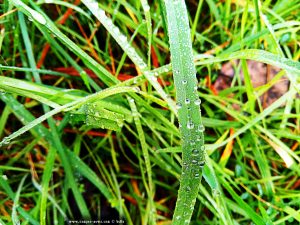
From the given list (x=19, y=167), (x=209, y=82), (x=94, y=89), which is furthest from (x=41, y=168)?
(x=209, y=82)

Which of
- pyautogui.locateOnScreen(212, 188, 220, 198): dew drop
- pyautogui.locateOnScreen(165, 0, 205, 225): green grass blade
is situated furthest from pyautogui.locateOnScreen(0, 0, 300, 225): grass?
pyautogui.locateOnScreen(165, 0, 205, 225): green grass blade

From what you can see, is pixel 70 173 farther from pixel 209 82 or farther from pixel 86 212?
pixel 209 82

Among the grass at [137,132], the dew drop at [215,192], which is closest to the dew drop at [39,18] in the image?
the grass at [137,132]

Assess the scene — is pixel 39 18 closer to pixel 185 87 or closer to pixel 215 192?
pixel 185 87

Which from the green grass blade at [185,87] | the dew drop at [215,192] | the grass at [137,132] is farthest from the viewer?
the grass at [137,132]

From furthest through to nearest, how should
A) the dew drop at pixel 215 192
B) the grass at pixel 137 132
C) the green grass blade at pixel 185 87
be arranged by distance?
the grass at pixel 137 132
the dew drop at pixel 215 192
the green grass blade at pixel 185 87

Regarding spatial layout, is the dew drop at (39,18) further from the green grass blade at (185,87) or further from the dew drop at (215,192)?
the dew drop at (215,192)

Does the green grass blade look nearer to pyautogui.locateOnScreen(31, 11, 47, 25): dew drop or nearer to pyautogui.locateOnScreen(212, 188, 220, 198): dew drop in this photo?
pyautogui.locateOnScreen(212, 188, 220, 198): dew drop

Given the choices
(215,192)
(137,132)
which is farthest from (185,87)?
(137,132)
